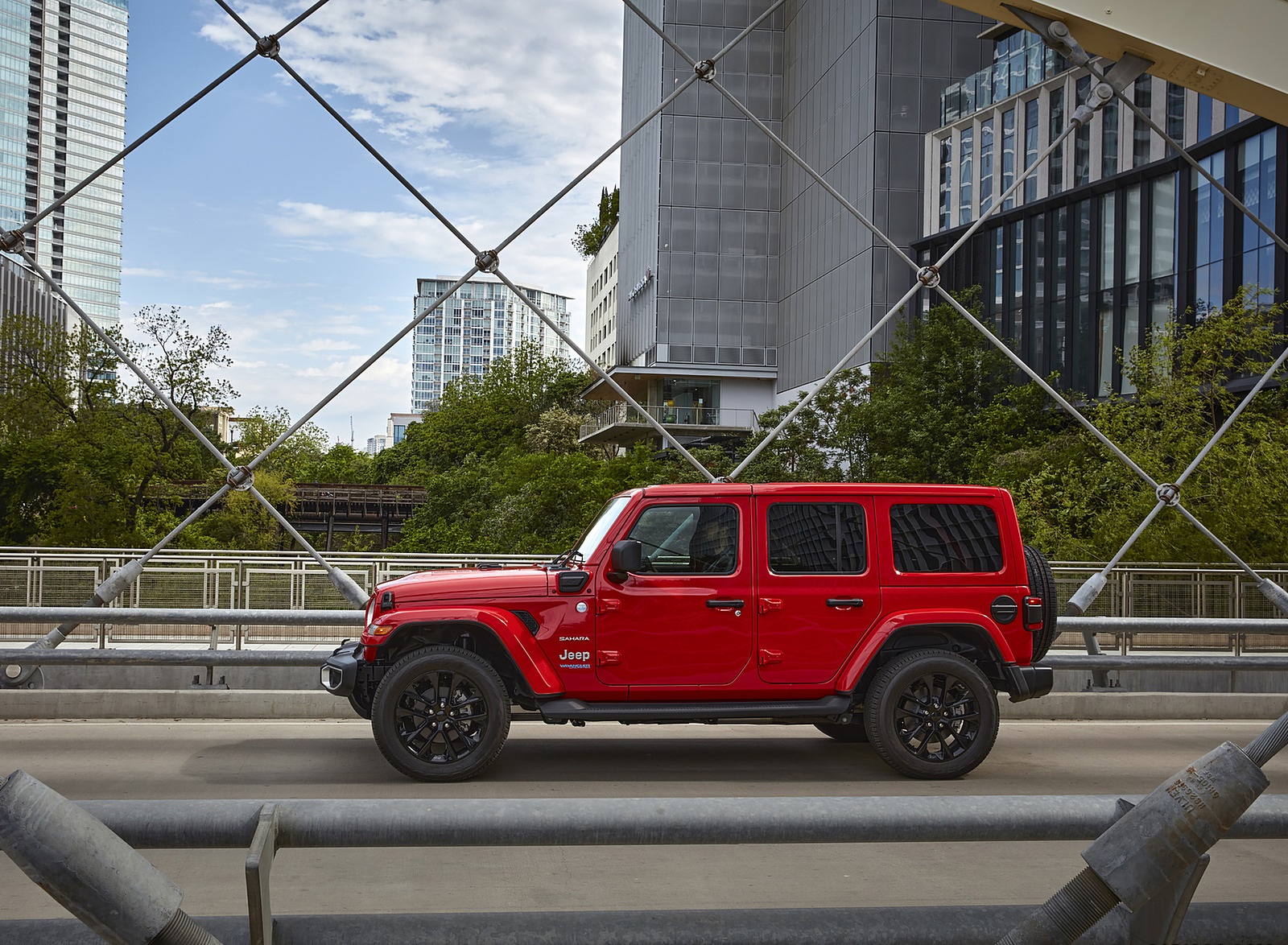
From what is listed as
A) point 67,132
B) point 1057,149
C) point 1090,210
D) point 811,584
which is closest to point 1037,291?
point 1090,210

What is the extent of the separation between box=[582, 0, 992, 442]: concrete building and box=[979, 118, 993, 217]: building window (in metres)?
3.56

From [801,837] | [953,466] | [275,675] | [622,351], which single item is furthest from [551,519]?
[622,351]

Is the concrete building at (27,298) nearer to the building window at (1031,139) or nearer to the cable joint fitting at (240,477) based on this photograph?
the building window at (1031,139)

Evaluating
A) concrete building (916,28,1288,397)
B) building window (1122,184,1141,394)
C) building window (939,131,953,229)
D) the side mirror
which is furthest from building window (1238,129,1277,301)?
the side mirror

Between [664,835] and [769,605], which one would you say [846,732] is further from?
[664,835]

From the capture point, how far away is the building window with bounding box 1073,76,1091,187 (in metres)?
40.8

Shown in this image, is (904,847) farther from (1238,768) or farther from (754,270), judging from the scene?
(754,270)

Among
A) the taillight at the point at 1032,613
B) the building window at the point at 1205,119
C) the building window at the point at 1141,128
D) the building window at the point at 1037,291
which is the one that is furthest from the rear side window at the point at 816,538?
the building window at the point at 1037,291

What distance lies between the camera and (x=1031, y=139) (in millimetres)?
43906

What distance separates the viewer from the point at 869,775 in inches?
321

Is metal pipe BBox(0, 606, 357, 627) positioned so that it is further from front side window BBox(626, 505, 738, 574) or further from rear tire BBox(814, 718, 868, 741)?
rear tire BBox(814, 718, 868, 741)

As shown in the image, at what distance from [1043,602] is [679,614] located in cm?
277

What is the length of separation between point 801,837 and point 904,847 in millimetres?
4202

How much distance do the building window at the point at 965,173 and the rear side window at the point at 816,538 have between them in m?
40.9
